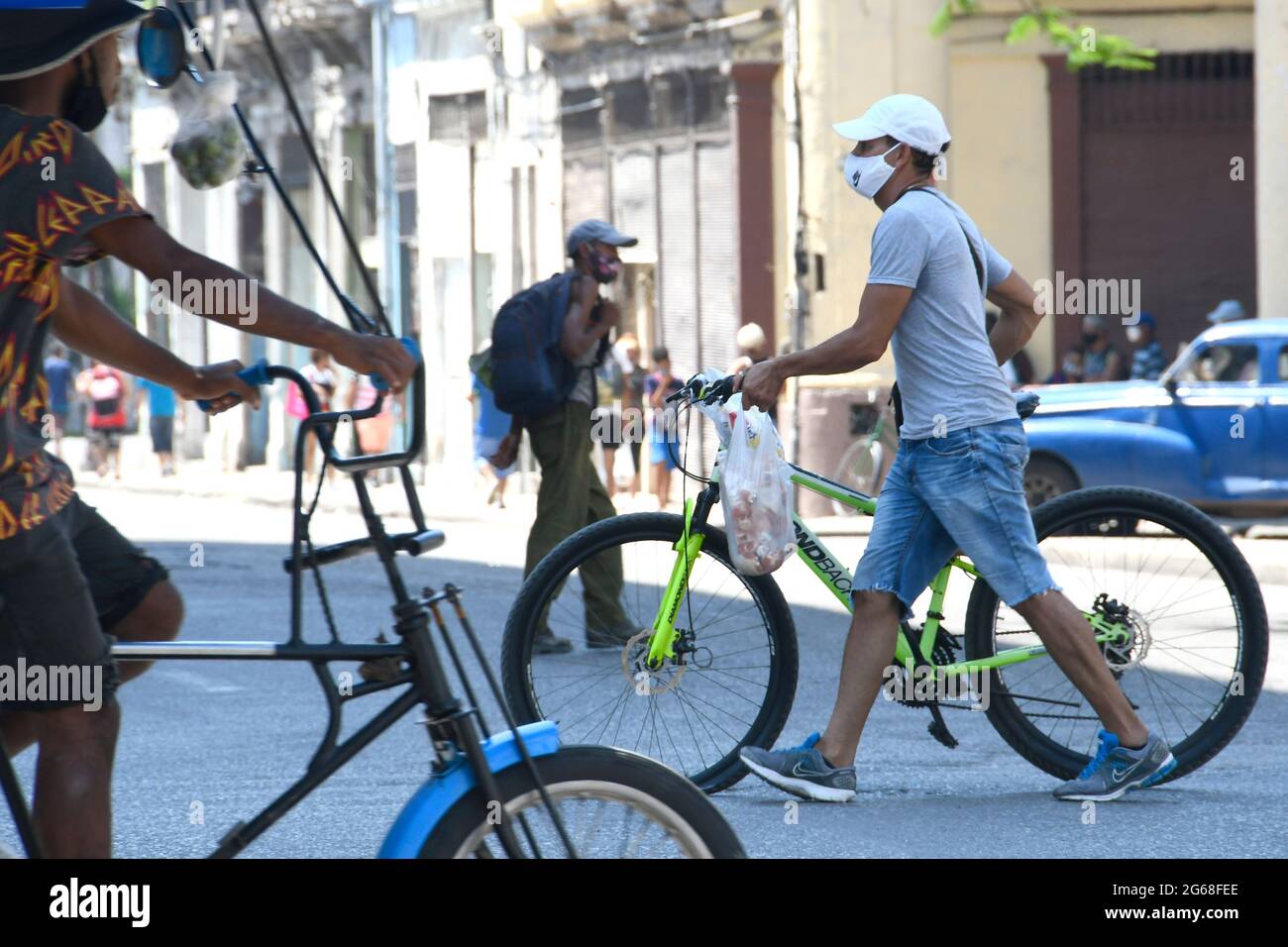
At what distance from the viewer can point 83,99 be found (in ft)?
12.3

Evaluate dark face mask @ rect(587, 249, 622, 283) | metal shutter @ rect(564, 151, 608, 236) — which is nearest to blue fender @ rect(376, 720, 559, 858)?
dark face mask @ rect(587, 249, 622, 283)

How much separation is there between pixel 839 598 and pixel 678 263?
17.7 meters

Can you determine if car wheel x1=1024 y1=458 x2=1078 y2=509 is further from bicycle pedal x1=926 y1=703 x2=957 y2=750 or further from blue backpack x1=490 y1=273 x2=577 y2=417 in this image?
bicycle pedal x1=926 y1=703 x2=957 y2=750

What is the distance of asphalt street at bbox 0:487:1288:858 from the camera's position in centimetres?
566

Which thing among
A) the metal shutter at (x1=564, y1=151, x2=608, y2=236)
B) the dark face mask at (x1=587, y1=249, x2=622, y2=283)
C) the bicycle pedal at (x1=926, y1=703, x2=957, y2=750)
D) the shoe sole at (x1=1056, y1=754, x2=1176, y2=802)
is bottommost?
the shoe sole at (x1=1056, y1=754, x2=1176, y2=802)

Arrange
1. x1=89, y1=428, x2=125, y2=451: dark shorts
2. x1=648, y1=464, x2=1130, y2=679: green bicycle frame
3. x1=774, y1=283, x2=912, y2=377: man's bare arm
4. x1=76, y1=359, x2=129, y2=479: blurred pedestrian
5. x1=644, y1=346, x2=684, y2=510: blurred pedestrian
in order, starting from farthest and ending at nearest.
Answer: x1=89, y1=428, x2=125, y2=451: dark shorts < x1=76, y1=359, x2=129, y2=479: blurred pedestrian < x1=644, y1=346, x2=684, y2=510: blurred pedestrian < x1=648, y1=464, x2=1130, y2=679: green bicycle frame < x1=774, y1=283, x2=912, y2=377: man's bare arm

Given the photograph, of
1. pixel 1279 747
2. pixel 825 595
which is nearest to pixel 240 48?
pixel 825 595

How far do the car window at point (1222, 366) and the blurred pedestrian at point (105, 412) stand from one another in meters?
15.6

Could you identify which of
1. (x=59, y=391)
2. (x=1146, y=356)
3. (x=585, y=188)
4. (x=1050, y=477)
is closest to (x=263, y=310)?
(x=1050, y=477)

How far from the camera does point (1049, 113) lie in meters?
21.0

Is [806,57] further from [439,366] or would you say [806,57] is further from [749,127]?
[439,366]

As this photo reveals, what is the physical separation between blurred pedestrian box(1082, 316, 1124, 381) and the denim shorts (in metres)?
13.5

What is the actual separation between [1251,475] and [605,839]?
12783 millimetres

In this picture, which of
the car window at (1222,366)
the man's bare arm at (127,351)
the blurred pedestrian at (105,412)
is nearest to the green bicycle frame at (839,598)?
the man's bare arm at (127,351)
